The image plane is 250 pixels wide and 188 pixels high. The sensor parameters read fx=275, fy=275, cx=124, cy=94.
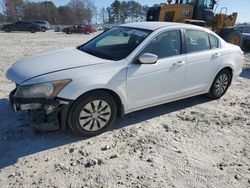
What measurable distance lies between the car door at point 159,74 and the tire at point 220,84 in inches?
45.7

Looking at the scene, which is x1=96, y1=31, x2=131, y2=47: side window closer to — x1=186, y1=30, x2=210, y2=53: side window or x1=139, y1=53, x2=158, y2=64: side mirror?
x1=139, y1=53, x2=158, y2=64: side mirror

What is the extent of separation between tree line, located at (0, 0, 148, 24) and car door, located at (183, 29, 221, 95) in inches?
2914

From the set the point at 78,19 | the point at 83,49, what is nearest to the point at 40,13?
the point at 78,19

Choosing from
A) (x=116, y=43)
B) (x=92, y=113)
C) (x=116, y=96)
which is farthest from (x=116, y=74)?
(x=116, y=43)

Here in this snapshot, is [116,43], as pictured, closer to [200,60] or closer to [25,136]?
[200,60]

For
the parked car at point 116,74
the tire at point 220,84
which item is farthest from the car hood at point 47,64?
the tire at point 220,84

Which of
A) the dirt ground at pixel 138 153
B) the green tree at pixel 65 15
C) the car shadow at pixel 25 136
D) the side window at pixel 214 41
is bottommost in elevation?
the green tree at pixel 65 15

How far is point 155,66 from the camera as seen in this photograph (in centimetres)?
450

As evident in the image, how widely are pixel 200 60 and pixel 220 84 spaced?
42.0 inches

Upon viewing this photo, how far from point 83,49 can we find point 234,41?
418 inches

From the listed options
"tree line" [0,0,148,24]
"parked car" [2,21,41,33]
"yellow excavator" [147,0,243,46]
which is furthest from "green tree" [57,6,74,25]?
"yellow excavator" [147,0,243,46]

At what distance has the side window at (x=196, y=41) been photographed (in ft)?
16.7

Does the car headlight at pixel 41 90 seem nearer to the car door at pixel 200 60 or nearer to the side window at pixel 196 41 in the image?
the car door at pixel 200 60

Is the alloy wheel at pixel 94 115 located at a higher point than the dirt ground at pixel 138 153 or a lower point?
higher
